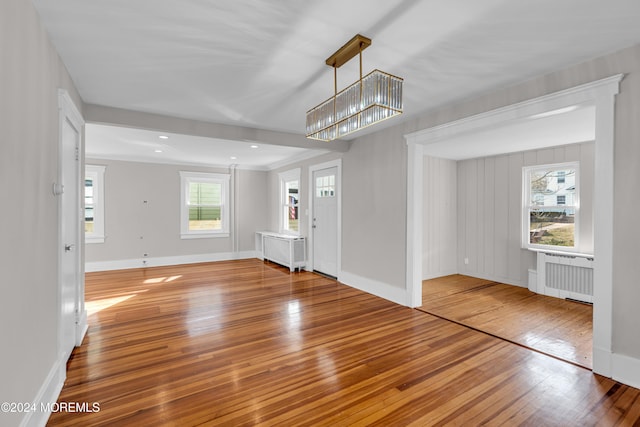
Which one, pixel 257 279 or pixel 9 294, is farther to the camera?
pixel 257 279

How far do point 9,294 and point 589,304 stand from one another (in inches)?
228

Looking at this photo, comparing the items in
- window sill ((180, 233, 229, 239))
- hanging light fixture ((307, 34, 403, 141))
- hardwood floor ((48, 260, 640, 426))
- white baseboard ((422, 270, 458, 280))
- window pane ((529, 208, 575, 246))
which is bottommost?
hardwood floor ((48, 260, 640, 426))

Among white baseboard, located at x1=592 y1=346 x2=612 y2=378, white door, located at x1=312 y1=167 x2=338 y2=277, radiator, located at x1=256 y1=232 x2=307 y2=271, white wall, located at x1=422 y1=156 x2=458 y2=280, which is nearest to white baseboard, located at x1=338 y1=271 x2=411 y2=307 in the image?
white door, located at x1=312 y1=167 x2=338 y2=277

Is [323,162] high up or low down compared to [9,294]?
up

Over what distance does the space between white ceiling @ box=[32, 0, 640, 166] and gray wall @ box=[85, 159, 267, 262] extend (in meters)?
3.79

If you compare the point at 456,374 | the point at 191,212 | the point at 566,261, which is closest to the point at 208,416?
the point at 456,374

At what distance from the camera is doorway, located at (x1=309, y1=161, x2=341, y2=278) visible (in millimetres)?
5434

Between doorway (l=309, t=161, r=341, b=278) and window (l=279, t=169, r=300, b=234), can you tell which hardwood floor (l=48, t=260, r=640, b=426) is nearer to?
doorway (l=309, t=161, r=341, b=278)

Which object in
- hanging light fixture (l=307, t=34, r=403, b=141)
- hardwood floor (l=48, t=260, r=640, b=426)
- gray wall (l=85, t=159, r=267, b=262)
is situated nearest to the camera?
hardwood floor (l=48, t=260, r=640, b=426)

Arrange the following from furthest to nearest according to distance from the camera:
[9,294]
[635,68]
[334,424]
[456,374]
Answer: [456,374]
[635,68]
[334,424]
[9,294]

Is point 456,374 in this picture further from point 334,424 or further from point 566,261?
point 566,261

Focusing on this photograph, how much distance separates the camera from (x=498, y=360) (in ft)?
8.41

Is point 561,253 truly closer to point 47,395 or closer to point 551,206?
point 551,206

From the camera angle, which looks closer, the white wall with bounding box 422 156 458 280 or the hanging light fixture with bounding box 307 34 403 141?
the hanging light fixture with bounding box 307 34 403 141
